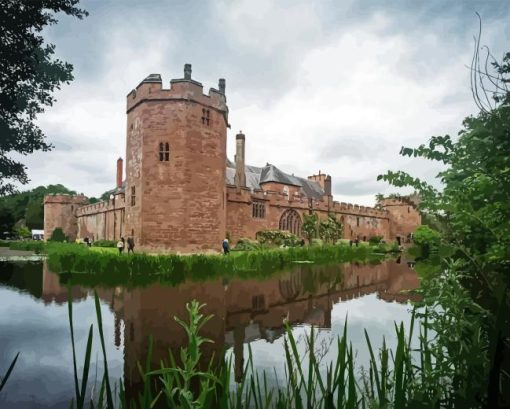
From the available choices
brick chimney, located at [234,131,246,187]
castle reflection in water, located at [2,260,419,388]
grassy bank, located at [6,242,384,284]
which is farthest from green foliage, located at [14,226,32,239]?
castle reflection in water, located at [2,260,419,388]

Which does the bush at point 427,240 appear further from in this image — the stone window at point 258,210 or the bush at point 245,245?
the stone window at point 258,210

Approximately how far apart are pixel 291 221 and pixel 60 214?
29563 mm

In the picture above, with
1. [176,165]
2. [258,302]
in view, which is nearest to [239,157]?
[176,165]

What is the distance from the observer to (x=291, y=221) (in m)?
35.3

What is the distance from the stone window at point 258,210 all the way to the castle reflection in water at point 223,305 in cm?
1787

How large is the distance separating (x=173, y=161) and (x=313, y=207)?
20141mm

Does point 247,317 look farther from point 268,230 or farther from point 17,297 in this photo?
point 268,230

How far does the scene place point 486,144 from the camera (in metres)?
1.84

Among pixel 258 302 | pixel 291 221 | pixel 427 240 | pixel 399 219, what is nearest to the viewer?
pixel 427 240

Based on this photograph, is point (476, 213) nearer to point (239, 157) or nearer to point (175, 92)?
point (175, 92)

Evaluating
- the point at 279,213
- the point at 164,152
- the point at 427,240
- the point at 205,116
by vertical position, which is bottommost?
the point at 427,240

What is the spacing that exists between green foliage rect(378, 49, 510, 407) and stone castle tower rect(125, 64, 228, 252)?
18.5 m

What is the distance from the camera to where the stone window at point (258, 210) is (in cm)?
3091

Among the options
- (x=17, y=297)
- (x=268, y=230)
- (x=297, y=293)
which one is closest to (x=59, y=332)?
(x=17, y=297)
